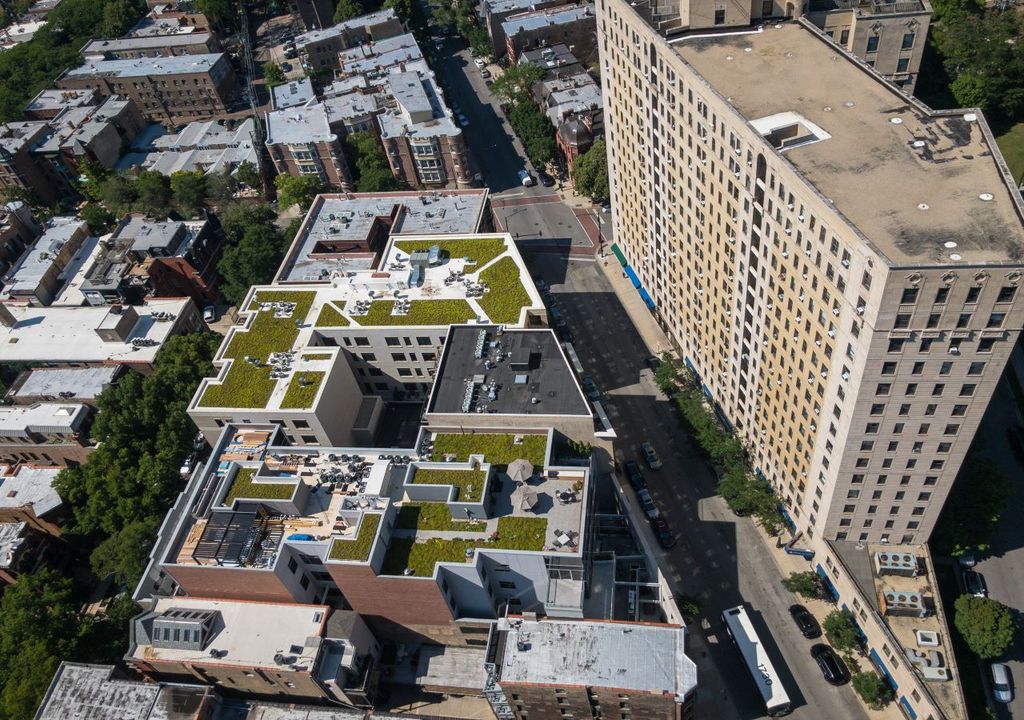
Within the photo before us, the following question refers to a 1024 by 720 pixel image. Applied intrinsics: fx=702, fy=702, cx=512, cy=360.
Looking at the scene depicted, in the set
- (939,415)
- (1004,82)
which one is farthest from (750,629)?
(1004,82)

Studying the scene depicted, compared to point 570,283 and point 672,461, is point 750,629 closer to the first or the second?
point 672,461

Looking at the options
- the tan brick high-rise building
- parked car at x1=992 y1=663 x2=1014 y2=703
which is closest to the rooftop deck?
Result: the tan brick high-rise building

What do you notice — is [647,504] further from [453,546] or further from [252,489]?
[252,489]

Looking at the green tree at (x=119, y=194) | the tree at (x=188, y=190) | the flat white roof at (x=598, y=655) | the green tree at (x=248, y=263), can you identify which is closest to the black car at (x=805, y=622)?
the flat white roof at (x=598, y=655)

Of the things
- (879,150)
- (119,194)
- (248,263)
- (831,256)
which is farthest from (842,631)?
(119,194)

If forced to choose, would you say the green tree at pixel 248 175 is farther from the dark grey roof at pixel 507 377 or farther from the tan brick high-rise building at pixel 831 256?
the tan brick high-rise building at pixel 831 256

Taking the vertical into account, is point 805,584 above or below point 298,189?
below
